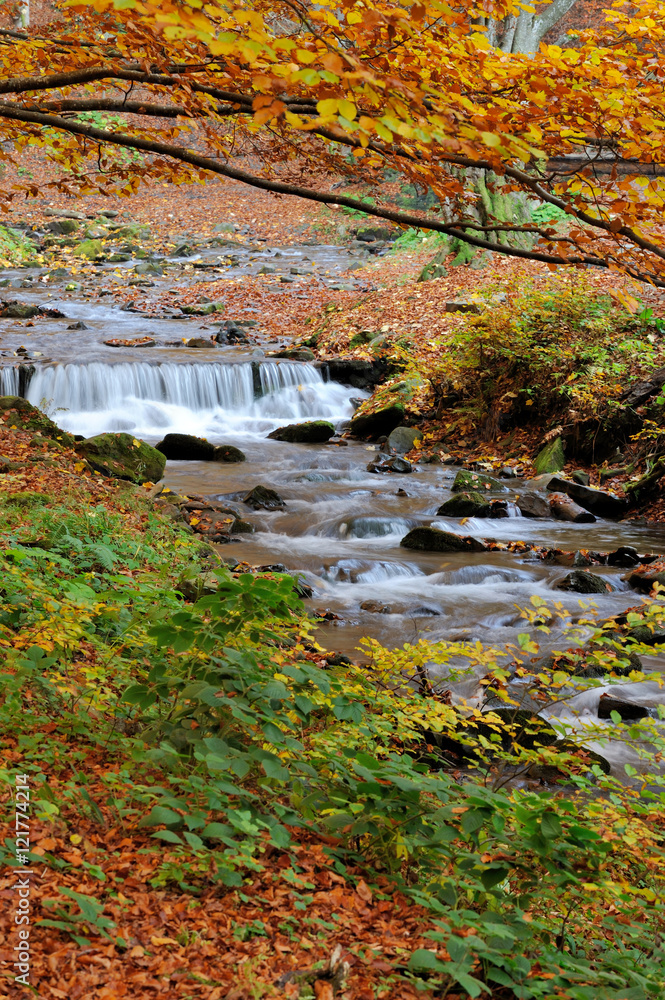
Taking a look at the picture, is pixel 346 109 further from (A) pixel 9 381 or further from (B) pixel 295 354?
(B) pixel 295 354

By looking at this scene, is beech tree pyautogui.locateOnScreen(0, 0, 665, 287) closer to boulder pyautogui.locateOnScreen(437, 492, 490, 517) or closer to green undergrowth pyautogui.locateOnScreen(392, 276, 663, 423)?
boulder pyautogui.locateOnScreen(437, 492, 490, 517)

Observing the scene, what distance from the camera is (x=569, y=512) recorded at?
10.1m

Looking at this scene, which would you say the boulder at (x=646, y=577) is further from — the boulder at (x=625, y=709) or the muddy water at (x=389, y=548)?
the boulder at (x=625, y=709)

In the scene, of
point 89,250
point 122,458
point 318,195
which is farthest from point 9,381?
point 89,250

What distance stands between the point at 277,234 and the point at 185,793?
28283 mm

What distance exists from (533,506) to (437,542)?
6.19 ft

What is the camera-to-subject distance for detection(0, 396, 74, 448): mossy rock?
9.54 meters

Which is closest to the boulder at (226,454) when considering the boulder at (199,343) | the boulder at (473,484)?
the boulder at (473,484)

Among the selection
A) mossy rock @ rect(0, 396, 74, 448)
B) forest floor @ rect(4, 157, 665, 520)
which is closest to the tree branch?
forest floor @ rect(4, 157, 665, 520)

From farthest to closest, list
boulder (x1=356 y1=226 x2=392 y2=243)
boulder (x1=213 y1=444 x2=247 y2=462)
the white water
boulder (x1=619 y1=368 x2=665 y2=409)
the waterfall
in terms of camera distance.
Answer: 1. boulder (x1=356 y1=226 x2=392 y2=243)
2. the white water
3. the waterfall
4. boulder (x1=213 y1=444 x2=247 y2=462)
5. boulder (x1=619 y1=368 x2=665 y2=409)

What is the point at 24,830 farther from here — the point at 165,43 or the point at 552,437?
the point at 552,437

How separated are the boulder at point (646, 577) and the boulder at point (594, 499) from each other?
7.50 feet

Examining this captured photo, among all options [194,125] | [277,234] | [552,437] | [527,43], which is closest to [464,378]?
[552,437]

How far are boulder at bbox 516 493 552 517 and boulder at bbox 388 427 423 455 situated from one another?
3.08 m
